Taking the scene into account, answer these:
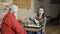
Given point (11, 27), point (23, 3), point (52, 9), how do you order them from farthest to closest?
point (52, 9) < point (23, 3) < point (11, 27)

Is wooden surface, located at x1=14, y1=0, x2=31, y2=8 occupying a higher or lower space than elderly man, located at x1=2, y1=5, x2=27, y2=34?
higher

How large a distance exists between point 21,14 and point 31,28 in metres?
2.75

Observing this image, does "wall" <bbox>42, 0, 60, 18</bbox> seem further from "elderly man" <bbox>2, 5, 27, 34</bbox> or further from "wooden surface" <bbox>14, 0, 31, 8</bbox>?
"elderly man" <bbox>2, 5, 27, 34</bbox>

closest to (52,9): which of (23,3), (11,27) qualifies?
(23,3)

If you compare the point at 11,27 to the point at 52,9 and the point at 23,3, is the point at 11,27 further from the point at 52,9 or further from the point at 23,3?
the point at 52,9

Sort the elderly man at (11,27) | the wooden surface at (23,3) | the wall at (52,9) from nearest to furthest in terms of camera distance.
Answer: the elderly man at (11,27) → the wooden surface at (23,3) → the wall at (52,9)

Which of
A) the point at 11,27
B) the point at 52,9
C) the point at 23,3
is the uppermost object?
the point at 23,3

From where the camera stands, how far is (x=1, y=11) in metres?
5.09

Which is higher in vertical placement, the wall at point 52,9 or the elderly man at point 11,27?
the elderly man at point 11,27

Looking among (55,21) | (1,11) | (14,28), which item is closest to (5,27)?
(14,28)

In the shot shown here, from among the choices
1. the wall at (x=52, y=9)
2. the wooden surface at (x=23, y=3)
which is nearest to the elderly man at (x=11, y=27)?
the wooden surface at (x=23, y=3)

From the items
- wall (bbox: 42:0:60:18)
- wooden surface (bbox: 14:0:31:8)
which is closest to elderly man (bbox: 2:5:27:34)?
wooden surface (bbox: 14:0:31:8)

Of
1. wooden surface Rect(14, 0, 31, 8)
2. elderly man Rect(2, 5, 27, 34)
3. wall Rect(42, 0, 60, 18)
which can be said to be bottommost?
wall Rect(42, 0, 60, 18)

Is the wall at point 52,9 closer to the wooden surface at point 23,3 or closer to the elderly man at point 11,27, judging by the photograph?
the wooden surface at point 23,3
